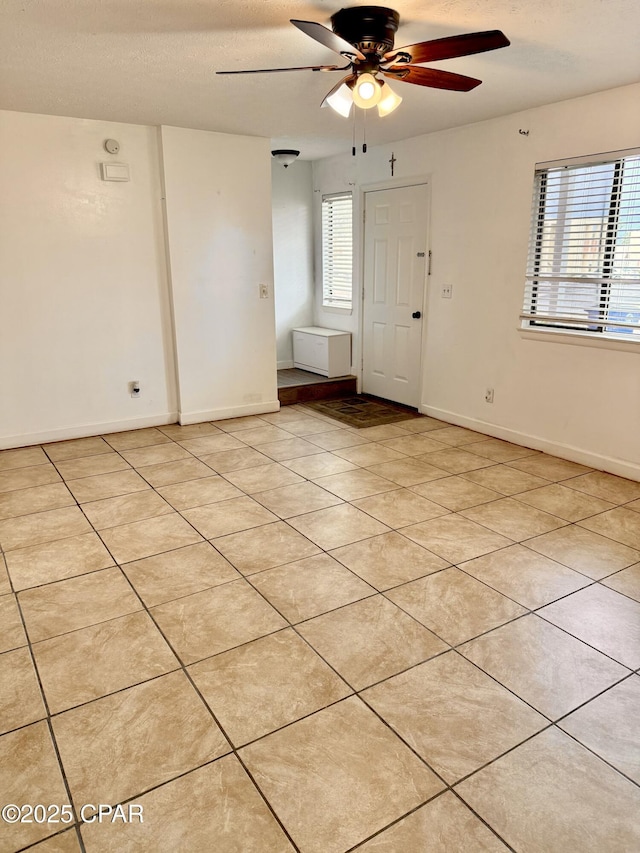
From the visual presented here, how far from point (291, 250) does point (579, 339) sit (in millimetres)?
3691

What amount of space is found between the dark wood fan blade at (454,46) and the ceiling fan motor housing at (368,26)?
0.21 ft

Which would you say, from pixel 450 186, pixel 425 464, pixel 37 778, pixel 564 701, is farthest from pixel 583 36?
pixel 37 778

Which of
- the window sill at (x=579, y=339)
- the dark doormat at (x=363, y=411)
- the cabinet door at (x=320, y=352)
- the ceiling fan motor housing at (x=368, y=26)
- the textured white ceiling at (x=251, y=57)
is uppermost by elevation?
the textured white ceiling at (x=251, y=57)

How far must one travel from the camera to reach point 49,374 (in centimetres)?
460

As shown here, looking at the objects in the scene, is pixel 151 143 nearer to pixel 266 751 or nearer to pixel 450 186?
pixel 450 186

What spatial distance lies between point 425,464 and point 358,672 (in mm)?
2300

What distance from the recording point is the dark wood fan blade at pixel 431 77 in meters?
2.63

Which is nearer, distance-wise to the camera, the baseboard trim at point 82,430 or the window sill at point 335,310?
the baseboard trim at point 82,430

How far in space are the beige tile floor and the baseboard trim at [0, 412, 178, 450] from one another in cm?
80

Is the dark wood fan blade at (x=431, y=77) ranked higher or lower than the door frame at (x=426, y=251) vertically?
higher

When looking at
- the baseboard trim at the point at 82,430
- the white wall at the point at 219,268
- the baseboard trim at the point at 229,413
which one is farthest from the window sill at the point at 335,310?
the baseboard trim at the point at 82,430

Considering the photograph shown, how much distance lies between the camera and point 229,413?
5.43 meters

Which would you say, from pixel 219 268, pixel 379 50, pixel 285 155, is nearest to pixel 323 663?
pixel 379 50

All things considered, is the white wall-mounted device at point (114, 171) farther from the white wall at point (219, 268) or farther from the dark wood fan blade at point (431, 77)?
the dark wood fan blade at point (431, 77)
